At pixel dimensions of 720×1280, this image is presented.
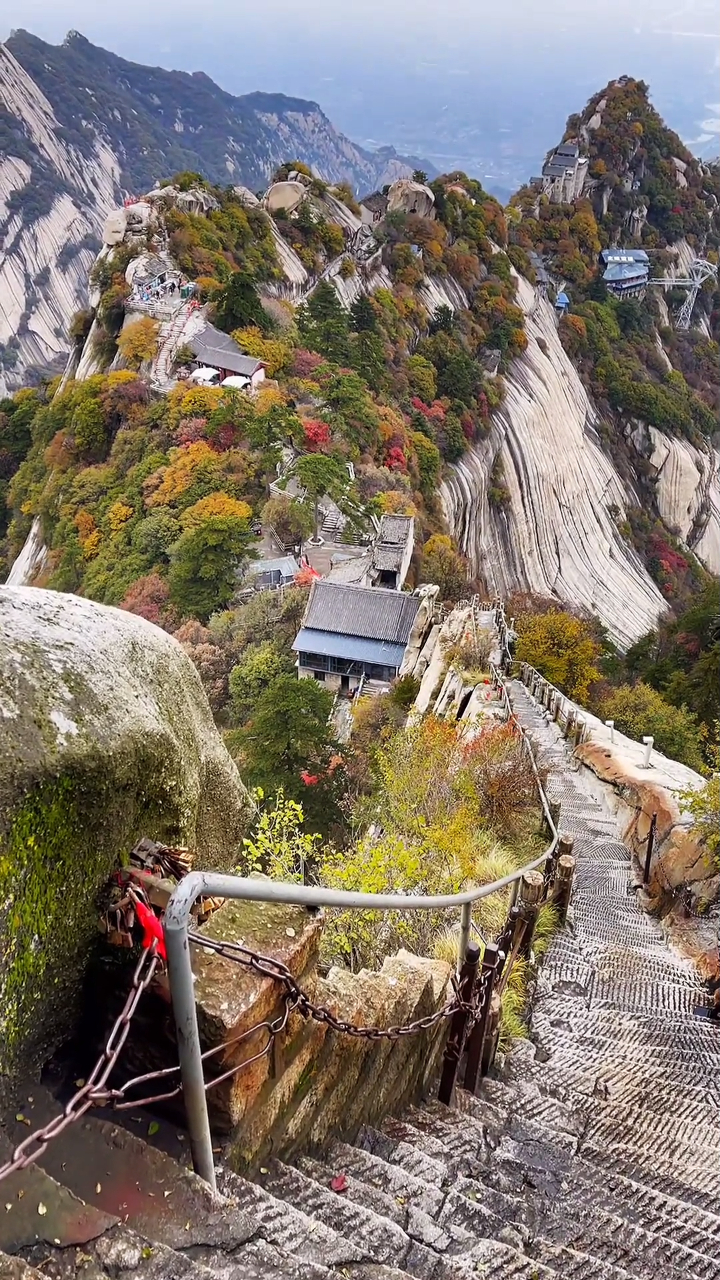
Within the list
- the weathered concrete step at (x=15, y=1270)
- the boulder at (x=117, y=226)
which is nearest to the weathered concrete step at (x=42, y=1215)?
the weathered concrete step at (x=15, y=1270)

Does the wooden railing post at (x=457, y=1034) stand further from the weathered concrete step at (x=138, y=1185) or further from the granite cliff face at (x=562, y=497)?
the granite cliff face at (x=562, y=497)

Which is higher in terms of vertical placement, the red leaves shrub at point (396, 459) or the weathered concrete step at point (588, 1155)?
the red leaves shrub at point (396, 459)

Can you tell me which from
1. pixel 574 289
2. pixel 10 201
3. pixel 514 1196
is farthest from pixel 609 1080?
pixel 10 201

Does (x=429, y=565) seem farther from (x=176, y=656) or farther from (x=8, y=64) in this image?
(x=8, y=64)

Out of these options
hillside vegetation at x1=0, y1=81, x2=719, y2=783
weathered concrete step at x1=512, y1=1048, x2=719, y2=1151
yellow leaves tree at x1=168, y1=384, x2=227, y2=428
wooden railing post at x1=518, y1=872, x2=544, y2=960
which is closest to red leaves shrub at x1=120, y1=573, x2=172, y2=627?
hillside vegetation at x1=0, y1=81, x2=719, y2=783

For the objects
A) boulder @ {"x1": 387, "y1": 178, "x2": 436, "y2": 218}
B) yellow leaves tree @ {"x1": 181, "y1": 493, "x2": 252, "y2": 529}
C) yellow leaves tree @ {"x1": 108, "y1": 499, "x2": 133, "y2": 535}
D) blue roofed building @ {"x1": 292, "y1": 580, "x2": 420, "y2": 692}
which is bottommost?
blue roofed building @ {"x1": 292, "y1": 580, "x2": 420, "y2": 692}

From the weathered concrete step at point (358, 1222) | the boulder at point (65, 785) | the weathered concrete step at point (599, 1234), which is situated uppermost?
the boulder at point (65, 785)

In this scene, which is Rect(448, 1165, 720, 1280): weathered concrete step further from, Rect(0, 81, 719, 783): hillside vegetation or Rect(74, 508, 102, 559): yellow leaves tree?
Rect(74, 508, 102, 559): yellow leaves tree
